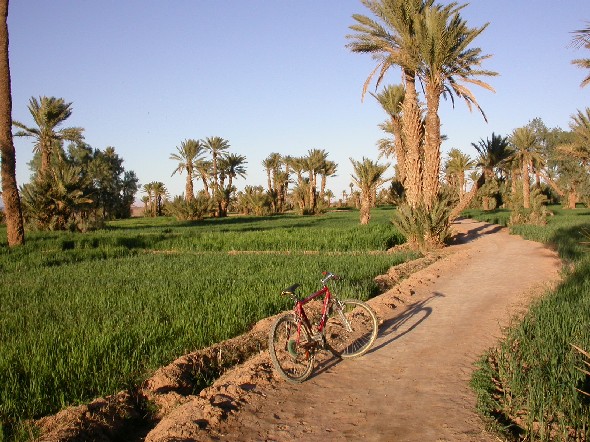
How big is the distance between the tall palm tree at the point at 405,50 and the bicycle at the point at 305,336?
44.7 feet

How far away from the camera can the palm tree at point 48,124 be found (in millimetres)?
40906

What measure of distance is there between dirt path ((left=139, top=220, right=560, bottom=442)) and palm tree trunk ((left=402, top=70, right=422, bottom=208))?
39.8 ft

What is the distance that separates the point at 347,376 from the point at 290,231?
63.6 feet

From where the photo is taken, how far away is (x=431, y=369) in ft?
18.3

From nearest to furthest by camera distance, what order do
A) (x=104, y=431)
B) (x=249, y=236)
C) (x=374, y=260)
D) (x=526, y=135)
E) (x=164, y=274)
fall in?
(x=104, y=431)
(x=164, y=274)
(x=374, y=260)
(x=249, y=236)
(x=526, y=135)

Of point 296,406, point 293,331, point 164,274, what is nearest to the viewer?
point 296,406

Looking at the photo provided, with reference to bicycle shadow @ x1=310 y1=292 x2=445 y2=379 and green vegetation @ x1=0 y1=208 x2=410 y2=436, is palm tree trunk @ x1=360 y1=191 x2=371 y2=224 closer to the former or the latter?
green vegetation @ x1=0 y1=208 x2=410 y2=436

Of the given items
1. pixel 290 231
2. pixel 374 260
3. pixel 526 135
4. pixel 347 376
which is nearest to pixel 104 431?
pixel 347 376

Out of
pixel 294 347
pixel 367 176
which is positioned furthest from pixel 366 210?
pixel 294 347

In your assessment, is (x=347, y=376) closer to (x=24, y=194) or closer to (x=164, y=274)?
(x=164, y=274)

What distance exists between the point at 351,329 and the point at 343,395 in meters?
1.25

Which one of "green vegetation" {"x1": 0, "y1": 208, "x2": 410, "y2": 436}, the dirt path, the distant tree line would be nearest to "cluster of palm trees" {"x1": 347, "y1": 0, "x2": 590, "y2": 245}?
"green vegetation" {"x1": 0, "y1": 208, "x2": 410, "y2": 436}

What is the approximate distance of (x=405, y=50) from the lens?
2105 cm

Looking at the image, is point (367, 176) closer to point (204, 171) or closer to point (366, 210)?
point (366, 210)
